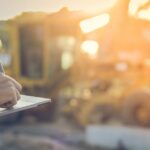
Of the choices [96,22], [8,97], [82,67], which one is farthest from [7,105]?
[82,67]

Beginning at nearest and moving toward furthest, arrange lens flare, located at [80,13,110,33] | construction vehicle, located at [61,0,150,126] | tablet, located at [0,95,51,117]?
1. tablet, located at [0,95,51,117]
2. lens flare, located at [80,13,110,33]
3. construction vehicle, located at [61,0,150,126]

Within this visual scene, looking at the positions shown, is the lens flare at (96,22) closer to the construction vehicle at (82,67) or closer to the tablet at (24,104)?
the construction vehicle at (82,67)

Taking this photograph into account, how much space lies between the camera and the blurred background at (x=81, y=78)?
2412 millimetres

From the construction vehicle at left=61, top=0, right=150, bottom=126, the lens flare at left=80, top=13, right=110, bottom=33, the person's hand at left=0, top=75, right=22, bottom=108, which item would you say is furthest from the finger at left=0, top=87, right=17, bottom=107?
the construction vehicle at left=61, top=0, right=150, bottom=126

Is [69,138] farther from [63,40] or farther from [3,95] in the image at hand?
[3,95]

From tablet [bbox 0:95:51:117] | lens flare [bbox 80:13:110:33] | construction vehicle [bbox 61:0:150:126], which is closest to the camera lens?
tablet [bbox 0:95:51:117]

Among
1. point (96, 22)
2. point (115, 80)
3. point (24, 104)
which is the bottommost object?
point (115, 80)

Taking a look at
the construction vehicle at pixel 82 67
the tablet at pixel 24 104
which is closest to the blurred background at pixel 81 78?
the construction vehicle at pixel 82 67

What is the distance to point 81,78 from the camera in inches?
102

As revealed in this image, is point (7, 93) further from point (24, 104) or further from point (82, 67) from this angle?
point (82, 67)

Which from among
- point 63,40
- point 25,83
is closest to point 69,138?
point 25,83

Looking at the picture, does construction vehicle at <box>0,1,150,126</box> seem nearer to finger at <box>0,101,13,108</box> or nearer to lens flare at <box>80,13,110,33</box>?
lens flare at <box>80,13,110,33</box>

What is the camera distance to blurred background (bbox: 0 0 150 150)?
2412 millimetres

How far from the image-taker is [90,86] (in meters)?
2.58
